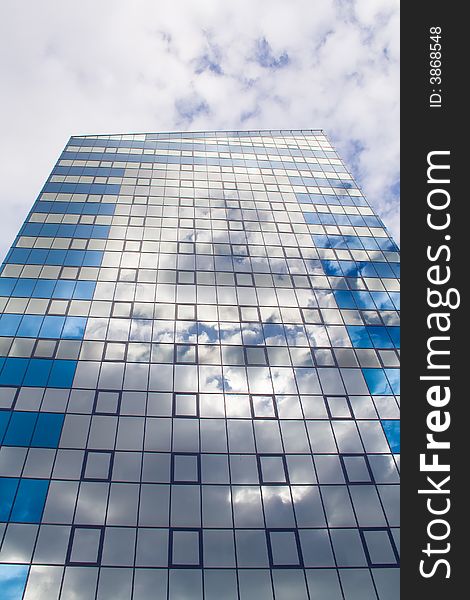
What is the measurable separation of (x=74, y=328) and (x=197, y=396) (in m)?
10.7

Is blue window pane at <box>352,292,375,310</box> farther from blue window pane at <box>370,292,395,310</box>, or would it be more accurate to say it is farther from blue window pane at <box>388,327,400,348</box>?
blue window pane at <box>388,327,400,348</box>

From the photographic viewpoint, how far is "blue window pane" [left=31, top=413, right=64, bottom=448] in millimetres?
27188

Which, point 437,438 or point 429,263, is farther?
point 429,263

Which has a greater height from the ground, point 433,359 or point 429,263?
point 429,263

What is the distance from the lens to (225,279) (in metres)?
39.2

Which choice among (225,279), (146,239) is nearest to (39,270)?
(146,239)

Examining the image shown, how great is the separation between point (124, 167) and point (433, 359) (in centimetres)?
4614

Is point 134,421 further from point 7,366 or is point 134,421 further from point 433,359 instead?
point 433,359

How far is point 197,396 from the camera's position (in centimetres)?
3030

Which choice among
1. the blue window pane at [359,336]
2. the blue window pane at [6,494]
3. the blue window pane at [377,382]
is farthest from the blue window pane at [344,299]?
the blue window pane at [6,494]

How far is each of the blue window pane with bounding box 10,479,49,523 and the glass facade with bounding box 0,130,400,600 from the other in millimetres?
89

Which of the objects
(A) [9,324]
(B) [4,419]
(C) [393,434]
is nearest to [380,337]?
(C) [393,434]

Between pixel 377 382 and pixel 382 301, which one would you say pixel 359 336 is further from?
pixel 382 301

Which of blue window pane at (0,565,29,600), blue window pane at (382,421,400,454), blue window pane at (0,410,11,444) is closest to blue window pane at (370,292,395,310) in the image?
blue window pane at (382,421,400,454)
